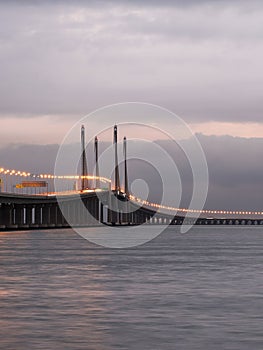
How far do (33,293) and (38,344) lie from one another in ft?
56.1

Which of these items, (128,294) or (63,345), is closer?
→ (63,345)

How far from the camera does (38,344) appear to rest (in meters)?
31.0

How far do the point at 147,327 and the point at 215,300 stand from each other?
979cm

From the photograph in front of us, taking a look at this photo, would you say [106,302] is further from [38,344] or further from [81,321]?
[38,344]

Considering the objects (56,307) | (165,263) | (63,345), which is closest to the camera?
(63,345)

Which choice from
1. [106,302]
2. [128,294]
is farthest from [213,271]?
[106,302]

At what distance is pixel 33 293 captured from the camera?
157ft

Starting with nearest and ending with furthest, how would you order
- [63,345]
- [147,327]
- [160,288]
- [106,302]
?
[63,345] < [147,327] < [106,302] < [160,288]

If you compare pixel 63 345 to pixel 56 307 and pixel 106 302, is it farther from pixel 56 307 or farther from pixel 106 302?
pixel 106 302

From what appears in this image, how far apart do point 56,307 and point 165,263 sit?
37.6 metres

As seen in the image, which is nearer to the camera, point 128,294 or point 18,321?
point 18,321

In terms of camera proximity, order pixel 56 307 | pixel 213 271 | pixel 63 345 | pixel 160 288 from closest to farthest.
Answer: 1. pixel 63 345
2. pixel 56 307
3. pixel 160 288
4. pixel 213 271

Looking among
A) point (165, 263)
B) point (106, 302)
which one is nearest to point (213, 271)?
A: point (165, 263)

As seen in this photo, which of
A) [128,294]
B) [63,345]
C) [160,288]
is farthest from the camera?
[160,288]
